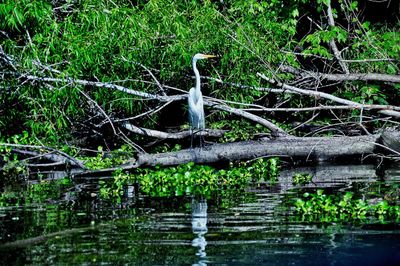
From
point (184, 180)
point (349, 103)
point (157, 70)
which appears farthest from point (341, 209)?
point (157, 70)

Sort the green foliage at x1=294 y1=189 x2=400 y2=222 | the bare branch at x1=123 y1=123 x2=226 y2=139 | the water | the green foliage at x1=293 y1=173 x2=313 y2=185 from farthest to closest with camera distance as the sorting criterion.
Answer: the bare branch at x1=123 y1=123 x2=226 y2=139, the green foliage at x1=293 y1=173 x2=313 y2=185, the green foliage at x1=294 y1=189 x2=400 y2=222, the water

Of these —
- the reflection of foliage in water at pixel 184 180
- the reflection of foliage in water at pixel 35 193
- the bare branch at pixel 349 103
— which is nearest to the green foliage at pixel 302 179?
the reflection of foliage in water at pixel 184 180

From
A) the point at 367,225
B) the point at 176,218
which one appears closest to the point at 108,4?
the point at 176,218

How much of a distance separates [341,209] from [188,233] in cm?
168

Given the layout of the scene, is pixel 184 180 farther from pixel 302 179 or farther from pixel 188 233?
pixel 188 233

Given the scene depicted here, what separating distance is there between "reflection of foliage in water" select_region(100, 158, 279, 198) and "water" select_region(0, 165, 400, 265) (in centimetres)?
54

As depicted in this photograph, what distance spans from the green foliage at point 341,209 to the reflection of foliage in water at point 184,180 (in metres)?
2.12

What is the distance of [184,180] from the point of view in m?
9.79

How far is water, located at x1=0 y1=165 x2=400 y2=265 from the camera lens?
17.2ft

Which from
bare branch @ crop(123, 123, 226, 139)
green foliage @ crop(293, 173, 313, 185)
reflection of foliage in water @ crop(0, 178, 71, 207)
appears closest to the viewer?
reflection of foliage in water @ crop(0, 178, 71, 207)

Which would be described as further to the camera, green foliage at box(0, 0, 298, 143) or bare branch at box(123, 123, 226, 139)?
bare branch at box(123, 123, 226, 139)

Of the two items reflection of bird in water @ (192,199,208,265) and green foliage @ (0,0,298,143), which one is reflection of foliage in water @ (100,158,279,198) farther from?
green foliage @ (0,0,298,143)

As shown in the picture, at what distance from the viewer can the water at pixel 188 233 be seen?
206 inches

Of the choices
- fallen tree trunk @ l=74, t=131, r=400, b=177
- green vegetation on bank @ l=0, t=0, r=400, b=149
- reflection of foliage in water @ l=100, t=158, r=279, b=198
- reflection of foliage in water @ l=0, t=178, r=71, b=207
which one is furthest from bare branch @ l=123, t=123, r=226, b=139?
reflection of foliage in water @ l=0, t=178, r=71, b=207
